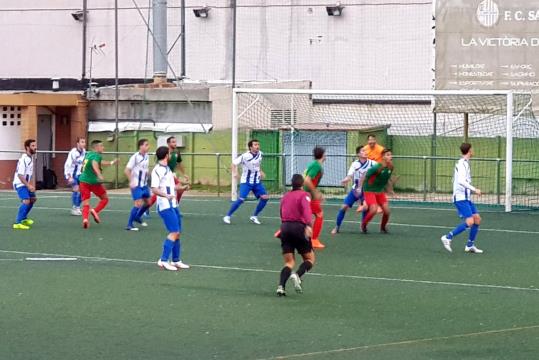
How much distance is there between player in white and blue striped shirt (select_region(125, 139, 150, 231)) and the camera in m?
23.3

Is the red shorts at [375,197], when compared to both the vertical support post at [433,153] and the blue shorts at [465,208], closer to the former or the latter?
the blue shorts at [465,208]

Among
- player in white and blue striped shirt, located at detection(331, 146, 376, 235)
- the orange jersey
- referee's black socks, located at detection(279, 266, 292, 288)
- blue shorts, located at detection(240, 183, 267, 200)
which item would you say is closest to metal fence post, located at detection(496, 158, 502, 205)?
the orange jersey

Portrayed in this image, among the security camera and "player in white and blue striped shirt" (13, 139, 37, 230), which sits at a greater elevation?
the security camera

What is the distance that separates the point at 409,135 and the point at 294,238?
862 inches

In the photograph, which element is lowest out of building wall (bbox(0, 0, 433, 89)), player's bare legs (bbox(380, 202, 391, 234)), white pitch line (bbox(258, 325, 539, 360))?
white pitch line (bbox(258, 325, 539, 360))

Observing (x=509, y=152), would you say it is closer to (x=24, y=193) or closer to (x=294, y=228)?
(x=24, y=193)

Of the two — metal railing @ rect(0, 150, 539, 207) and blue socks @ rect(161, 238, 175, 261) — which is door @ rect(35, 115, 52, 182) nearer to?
metal railing @ rect(0, 150, 539, 207)

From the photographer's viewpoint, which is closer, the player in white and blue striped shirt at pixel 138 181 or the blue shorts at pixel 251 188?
the player in white and blue striped shirt at pixel 138 181

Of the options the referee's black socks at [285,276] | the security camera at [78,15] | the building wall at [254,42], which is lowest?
the referee's black socks at [285,276]

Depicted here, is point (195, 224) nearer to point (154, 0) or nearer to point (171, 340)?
point (171, 340)

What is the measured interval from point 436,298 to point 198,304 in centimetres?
301

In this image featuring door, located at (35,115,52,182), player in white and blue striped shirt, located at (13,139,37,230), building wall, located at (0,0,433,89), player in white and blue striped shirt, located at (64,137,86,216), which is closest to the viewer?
player in white and blue striped shirt, located at (13,139,37,230)

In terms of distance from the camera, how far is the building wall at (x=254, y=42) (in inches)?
1670

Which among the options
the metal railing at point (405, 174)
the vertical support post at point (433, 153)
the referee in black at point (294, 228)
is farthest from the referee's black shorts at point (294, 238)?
the vertical support post at point (433, 153)
